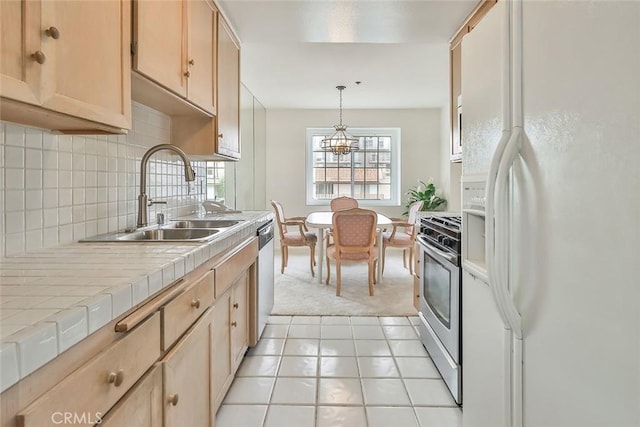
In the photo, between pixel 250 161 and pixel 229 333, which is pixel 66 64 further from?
pixel 250 161

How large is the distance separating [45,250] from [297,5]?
2.03 m

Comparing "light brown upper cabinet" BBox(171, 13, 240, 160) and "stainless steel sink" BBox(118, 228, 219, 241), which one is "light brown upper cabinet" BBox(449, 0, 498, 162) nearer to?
"light brown upper cabinet" BBox(171, 13, 240, 160)

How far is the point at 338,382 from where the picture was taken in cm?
217

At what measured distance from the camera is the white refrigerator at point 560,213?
2.31 feet

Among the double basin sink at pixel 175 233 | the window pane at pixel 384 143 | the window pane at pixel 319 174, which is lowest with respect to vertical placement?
the double basin sink at pixel 175 233

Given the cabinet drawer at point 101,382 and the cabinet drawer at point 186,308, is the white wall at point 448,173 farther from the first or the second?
the cabinet drawer at point 101,382

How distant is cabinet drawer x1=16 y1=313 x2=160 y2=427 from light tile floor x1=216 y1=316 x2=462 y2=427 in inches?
41.9

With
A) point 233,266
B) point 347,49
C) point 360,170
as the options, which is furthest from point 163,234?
point 360,170

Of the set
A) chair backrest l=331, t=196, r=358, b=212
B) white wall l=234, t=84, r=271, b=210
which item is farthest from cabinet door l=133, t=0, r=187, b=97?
chair backrest l=331, t=196, r=358, b=212

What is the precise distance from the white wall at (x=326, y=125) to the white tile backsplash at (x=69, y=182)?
4.27m

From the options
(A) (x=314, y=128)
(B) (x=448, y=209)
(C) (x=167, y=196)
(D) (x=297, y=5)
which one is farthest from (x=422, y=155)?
(C) (x=167, y=196)

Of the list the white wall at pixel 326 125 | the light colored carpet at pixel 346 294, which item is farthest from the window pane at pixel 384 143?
the light colored carpet at pixel 346 294

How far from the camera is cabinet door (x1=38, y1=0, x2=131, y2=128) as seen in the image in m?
1.02

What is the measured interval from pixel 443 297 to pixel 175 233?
1.54 meters
